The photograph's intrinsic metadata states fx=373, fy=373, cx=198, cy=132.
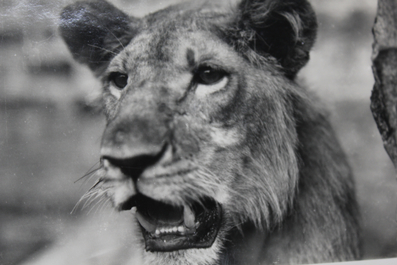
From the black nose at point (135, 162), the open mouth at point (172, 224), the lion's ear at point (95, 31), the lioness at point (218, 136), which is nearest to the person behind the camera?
the black nose at point (135, 162)

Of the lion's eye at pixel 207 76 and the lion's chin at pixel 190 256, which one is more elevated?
the lion's eye at pixel 207 76

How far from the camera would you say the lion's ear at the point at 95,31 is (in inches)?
78.4

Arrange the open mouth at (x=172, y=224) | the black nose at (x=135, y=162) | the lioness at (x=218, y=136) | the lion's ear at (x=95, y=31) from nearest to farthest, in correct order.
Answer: the black nose at (x=135, y=162) < the lioness at (x=218, y=136) < the open mouth at (x=172, y=224) < the lion's ear at (x=95, y=31)

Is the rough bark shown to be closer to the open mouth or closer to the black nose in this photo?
the open mouth

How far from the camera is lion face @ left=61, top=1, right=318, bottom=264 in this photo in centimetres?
151

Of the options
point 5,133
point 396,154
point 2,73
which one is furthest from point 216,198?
point 2,73

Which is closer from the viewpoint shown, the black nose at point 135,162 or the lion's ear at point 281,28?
the black nose at point 135,162

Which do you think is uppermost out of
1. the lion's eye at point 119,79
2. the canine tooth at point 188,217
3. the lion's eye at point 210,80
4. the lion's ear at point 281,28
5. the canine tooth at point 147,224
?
the lion's ear at point 281,28

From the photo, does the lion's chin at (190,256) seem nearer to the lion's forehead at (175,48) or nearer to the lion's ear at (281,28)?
the lion's forehead at (175,48)

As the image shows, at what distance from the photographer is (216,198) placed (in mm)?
1725

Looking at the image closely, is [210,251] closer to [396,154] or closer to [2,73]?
[396,154]

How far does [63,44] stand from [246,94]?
101 cm

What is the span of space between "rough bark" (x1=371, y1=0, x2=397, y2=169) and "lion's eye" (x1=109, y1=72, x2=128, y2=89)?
1305mm

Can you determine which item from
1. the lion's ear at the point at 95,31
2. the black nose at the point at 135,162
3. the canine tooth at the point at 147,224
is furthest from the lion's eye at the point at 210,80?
the canine tooth at the point at 147,224
